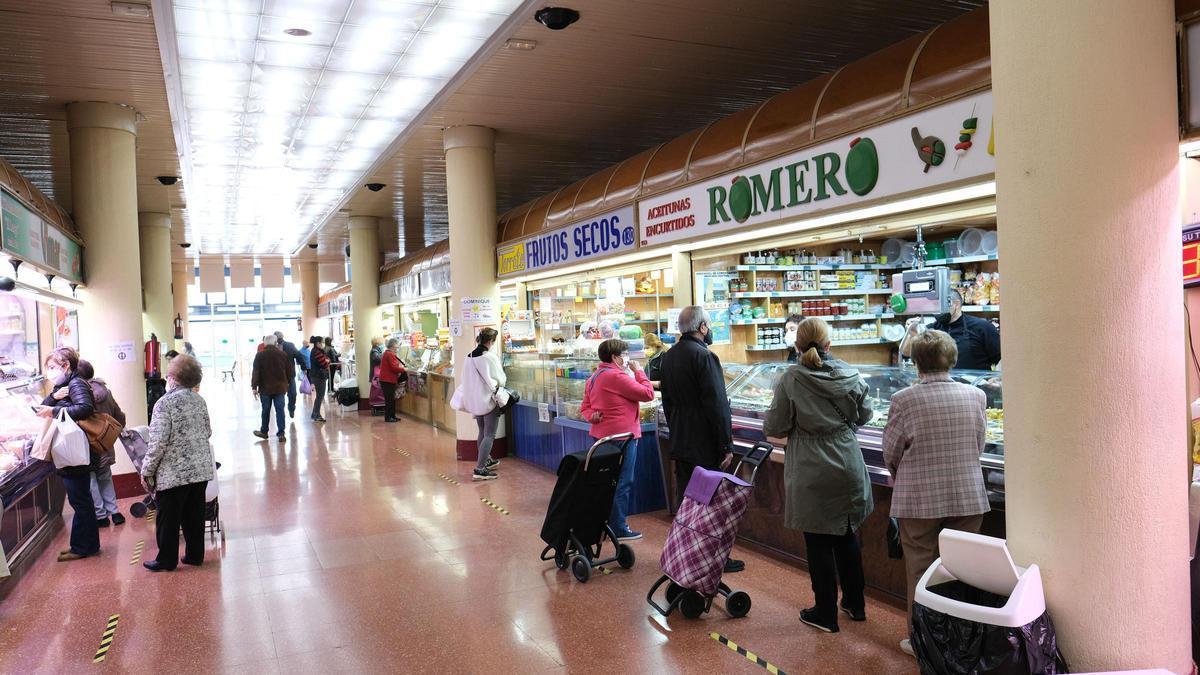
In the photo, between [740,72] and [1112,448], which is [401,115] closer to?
[740,72]

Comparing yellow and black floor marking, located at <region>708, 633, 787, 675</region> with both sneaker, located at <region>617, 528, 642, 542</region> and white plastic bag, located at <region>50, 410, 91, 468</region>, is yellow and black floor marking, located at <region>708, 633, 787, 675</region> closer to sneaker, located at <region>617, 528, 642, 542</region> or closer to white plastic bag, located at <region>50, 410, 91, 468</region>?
sneaker, located at <region>617, 528, 642, 542</region>

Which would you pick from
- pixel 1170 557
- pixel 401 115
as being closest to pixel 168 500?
pixel 401 115

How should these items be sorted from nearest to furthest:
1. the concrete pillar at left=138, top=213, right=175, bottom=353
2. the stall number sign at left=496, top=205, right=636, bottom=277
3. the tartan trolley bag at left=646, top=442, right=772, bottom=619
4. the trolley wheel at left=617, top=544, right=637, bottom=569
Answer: the tartan trolley bag at left=646, top=442, right=772, bottom=619 → the trolley wheel at left=617, top=544, right=637, bottom=569 → the stall number sign at left=496, top=205, right=636, bottom=277 → the concrete pillar at left=138, top=213, right=175, bottom=353

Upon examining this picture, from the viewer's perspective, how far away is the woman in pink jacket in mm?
5713

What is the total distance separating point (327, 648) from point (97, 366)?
5.31 meters

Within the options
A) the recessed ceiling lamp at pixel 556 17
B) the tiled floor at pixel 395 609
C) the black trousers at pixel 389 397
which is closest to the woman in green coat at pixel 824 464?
the tiled floor at pixel 395 609

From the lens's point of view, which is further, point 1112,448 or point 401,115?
point 401,115

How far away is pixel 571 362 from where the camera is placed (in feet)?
26.7

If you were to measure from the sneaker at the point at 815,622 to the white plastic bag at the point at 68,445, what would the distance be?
496 centimetres

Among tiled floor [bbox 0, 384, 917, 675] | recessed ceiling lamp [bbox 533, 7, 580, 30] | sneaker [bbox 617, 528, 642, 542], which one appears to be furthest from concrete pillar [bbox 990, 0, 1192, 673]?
recessed ceiling lamp [bbox 533, 7, 580, 30]

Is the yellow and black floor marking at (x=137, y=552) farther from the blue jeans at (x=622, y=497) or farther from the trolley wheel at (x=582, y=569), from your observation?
the blue jeans at (x=622, y=497)

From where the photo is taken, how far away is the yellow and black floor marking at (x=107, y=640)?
4.05 m

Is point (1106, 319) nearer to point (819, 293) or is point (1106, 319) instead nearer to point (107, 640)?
point (107, 640)

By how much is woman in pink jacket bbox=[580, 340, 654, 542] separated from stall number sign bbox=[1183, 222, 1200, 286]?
3.16 meters
